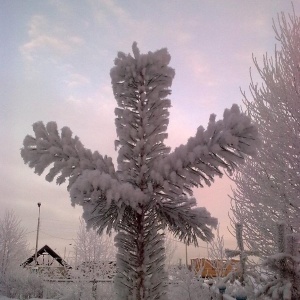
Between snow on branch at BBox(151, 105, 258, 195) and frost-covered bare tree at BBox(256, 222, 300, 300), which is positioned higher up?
snow on branch at BBox(151, 105, 258, 195)

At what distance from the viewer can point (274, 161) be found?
292 inches

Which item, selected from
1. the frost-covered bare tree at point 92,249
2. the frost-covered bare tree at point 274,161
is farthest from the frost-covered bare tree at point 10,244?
the frost-covered bare tree at point 274,161

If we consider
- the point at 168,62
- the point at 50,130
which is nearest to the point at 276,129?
the point at 168,62

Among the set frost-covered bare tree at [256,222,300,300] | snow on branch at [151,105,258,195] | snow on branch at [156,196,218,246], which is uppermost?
snow on branch at [151,105,258,195]

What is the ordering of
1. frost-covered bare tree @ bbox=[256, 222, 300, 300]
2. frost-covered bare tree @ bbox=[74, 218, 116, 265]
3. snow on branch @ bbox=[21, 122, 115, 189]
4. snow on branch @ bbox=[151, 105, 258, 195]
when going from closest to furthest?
snow on branch @ bbox=[151, 105, 258, 195]
snow on branch @ bbox=[21, 122, 115, 189]
frost-covered bare tree @ bbox=[256, 222, 300, 300]
frost-covered bare tree @ bbox=[74, 218, 116, 265]

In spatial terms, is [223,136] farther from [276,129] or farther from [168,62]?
[276,129]

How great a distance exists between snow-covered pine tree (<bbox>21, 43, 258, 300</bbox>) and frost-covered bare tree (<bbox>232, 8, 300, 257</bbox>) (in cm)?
550

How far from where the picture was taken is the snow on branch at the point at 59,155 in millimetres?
1724

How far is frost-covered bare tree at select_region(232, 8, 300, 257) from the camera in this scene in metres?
7.09

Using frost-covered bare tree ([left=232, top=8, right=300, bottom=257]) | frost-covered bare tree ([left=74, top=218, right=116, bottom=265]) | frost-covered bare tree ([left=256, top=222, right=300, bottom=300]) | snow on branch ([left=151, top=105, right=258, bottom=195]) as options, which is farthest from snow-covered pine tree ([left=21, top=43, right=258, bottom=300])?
frost-covered bare tree ([left=74, top=218, right=116, bottom=265])

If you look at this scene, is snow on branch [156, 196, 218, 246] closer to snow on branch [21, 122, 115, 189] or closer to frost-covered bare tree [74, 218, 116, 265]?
snow on branch [21, 122, 115, 189]

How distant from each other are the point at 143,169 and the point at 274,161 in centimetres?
621

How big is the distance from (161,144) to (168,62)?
1.79 feet

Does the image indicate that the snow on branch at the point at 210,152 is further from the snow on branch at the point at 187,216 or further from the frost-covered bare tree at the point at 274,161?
the frost-covered bare tree at the point at 274,161
